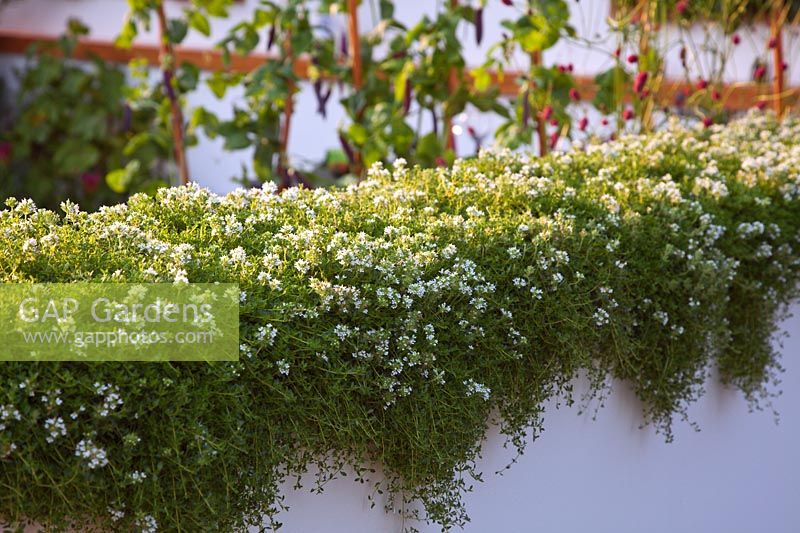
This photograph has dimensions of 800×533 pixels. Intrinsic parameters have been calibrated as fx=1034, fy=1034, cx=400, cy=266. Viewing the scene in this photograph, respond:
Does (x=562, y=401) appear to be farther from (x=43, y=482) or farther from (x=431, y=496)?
(x=43, y=482)

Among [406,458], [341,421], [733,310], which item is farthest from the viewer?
[733,310]

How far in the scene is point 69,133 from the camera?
5.88 m

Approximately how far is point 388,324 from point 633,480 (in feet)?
3.12

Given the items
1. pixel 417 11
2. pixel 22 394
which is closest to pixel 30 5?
pixel 417 11

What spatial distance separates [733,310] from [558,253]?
0.72 metres

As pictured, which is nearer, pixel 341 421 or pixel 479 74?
pixel 341 421

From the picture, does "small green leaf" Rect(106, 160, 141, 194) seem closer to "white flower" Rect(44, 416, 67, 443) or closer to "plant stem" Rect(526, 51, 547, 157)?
"plant stem" Rect(526, 51, 547, 157)

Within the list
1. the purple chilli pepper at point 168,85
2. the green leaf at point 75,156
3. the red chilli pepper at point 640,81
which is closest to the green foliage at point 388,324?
the red chilli pepper at point 640,81

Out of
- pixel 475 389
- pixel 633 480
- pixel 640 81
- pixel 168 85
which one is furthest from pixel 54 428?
pixel 168 85

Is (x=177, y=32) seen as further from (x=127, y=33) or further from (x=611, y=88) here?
(x=611, y=88)

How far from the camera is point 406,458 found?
1786mm

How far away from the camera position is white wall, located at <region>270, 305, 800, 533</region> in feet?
6.13

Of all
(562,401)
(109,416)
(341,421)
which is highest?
(109,416)

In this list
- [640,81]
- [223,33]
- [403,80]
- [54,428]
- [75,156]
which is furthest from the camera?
[223,33]
